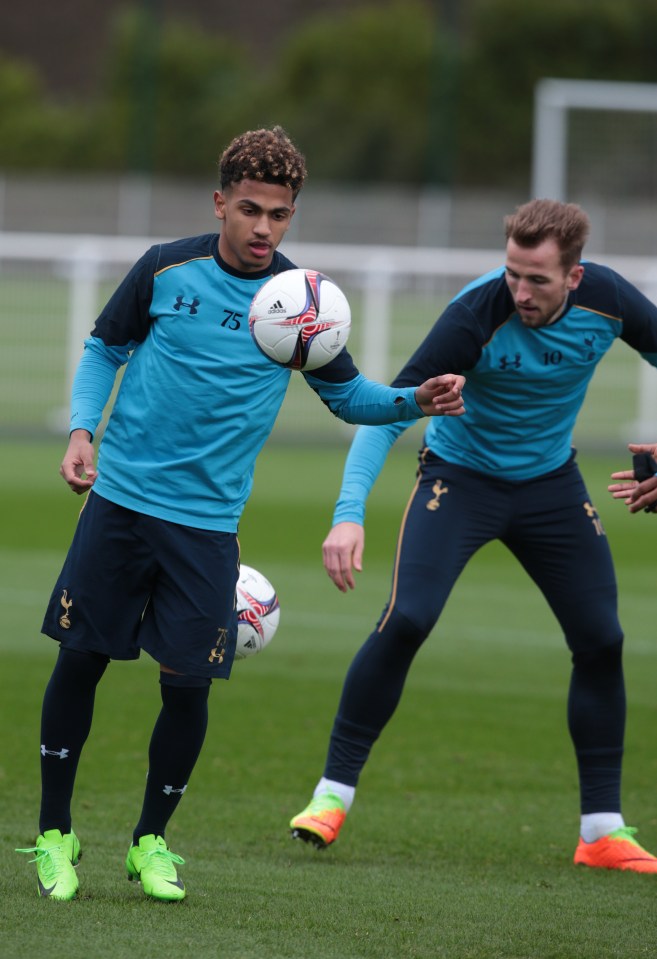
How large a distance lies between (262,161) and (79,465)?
1.02 m

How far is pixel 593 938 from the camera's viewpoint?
14.5ft

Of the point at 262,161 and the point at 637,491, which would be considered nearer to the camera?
the point at 262,161

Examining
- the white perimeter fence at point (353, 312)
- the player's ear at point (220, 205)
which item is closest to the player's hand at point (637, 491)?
the player's ear at point (220, 205)

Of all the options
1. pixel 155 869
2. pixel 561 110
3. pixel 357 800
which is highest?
pixel 561 110

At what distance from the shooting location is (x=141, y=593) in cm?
460

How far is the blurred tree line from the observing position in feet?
204

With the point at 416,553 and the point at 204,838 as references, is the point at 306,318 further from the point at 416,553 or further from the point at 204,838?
the point at 204,838

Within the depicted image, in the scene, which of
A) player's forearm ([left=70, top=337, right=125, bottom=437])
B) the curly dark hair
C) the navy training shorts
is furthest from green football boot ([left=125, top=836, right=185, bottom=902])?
the curly dark hair

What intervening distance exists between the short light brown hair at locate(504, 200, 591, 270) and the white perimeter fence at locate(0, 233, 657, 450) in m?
13.6

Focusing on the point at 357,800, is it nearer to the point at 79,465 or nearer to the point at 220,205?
the point at 79,465

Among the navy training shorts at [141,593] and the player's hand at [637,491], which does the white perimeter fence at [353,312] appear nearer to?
the player's hand at [637,491]

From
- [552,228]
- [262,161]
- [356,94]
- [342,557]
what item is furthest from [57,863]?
[356,94]

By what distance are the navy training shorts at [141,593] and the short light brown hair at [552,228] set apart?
1469mm

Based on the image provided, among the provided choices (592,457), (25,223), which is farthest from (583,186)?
(25,223)
